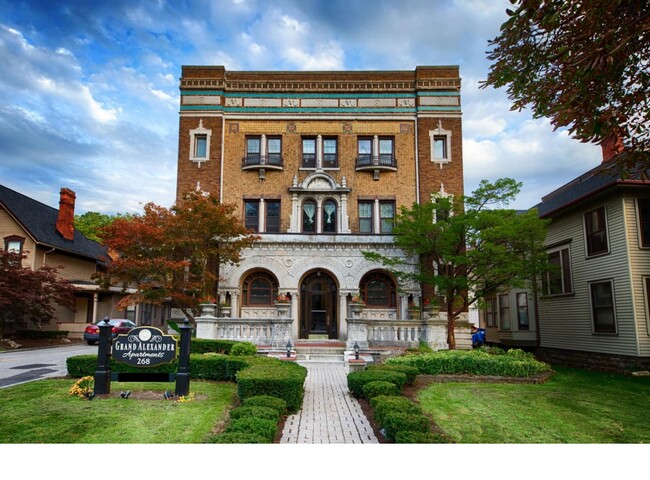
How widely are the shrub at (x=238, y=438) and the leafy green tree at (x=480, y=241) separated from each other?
1290 cm

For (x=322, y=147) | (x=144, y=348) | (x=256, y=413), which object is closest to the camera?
(x=256, y=413)

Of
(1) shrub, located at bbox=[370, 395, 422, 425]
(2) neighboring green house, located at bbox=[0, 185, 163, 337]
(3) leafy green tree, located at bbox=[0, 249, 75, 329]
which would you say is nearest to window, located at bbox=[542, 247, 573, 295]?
(1) shrub, located at bbox=[370, 395, 422, 425]

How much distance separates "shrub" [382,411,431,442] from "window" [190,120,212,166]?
21273 mm

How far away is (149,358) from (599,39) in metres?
9.51

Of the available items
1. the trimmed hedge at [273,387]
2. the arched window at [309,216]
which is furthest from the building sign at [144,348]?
the arched window at [309,216]

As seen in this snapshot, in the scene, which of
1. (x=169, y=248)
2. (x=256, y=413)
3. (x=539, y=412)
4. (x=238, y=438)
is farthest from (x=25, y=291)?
(x=539, y=412)

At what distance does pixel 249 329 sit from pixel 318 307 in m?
6.57

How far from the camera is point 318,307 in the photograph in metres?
23.9

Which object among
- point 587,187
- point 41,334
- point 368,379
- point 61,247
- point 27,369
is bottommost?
point 27,369

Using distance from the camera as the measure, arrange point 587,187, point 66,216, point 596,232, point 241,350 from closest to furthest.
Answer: point 241,350
point 596,232
point 587,187
point 66,216

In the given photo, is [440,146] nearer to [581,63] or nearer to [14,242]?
[581,63]

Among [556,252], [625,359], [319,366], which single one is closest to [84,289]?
[319,366]

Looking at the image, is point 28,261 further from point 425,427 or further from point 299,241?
point 425,427
